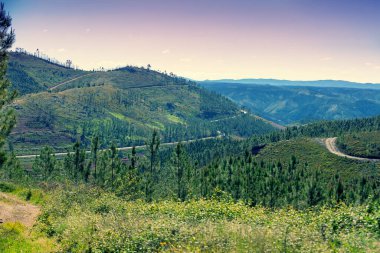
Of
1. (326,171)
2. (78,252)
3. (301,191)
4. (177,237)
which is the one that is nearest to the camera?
(177,237)

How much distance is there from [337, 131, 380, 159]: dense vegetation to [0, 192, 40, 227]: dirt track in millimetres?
158948

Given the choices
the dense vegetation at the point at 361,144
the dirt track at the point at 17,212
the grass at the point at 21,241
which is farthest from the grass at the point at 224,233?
the dense vegetation at the point at 361,144

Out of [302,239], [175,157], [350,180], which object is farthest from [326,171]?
[302,239]

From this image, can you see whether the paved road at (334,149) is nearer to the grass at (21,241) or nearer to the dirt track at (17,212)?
the dirt track at (17,212)

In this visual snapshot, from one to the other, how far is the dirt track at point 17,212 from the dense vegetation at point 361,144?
158948mm

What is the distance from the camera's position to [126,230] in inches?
801

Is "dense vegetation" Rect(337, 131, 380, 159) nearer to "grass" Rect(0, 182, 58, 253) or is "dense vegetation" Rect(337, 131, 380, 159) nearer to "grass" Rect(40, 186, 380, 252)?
"grass" Rect(40, 186, 380, 252)

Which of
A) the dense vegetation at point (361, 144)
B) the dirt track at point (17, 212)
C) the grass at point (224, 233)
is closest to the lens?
the grass at point (224, 233)

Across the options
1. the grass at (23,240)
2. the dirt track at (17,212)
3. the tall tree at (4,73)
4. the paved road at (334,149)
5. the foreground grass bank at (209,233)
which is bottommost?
the paved road at (334,149)

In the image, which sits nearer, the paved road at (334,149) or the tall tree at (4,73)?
the tall tree at (4,73)

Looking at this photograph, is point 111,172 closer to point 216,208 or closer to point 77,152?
point 77,152

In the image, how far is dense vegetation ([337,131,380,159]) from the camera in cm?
16150

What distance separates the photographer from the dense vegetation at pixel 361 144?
161500mm

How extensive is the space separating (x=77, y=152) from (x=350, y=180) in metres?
99.3
